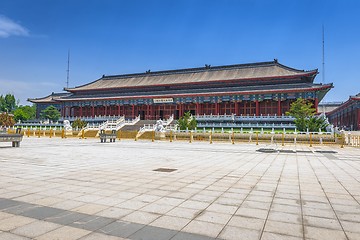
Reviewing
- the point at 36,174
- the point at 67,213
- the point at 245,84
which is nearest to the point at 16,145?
the point at 36,174

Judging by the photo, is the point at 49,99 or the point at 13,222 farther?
the point at 49,99

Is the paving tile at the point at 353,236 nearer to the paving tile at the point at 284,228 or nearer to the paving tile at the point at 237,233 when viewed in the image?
the paving tile at the point at 284,228

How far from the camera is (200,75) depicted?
171 feet

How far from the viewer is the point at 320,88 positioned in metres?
37.7

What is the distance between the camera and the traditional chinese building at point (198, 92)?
42125 millimetres

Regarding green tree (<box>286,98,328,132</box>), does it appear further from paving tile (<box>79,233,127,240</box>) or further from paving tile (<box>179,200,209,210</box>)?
paving tile (<box>79,233,127,240</box>)

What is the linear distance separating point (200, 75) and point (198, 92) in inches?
276

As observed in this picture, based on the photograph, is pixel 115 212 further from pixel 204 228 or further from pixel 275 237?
pixel 275 237

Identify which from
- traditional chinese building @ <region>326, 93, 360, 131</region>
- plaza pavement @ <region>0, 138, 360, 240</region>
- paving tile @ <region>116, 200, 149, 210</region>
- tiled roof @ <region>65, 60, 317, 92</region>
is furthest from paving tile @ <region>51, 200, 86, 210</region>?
traditional chinese building @ <region>326, 93, 360, 131</region>

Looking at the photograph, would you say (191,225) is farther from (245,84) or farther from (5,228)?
(245,84)

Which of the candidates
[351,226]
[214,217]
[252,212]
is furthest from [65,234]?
[351,226]

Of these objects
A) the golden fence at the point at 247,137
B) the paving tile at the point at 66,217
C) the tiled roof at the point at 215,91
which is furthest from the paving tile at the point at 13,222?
the tiled roof at the point at 215,91

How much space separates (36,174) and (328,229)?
739cm

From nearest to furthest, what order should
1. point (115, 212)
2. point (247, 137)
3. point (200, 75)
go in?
point (115, 212) < point (247, 137) < point (200, 75)
